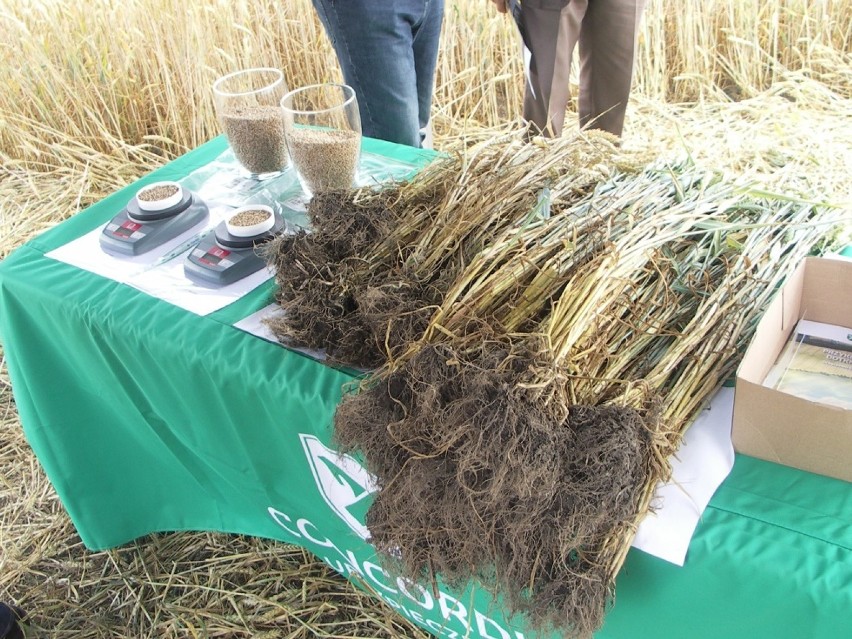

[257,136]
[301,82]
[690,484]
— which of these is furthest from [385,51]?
[301,82]

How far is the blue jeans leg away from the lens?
1736 mm

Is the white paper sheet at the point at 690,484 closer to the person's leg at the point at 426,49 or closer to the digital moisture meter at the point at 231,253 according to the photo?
the digital moisture meter at the point at 231,253

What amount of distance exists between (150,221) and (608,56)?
1795 mm

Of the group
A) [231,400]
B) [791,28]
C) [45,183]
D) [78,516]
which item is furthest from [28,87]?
[791,28]

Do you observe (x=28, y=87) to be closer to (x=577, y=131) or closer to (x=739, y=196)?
(x=577, y=131)

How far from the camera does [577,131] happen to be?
1.23 meters

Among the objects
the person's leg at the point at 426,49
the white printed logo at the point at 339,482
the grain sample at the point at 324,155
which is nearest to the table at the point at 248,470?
the white printed logo at the point at 339,482

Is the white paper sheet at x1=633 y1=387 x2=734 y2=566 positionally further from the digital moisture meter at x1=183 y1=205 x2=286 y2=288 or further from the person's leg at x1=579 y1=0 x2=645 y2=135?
the person's leg at x1=579 y1=0 x2=645 y2=135

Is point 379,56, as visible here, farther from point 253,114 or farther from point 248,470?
point 248,470

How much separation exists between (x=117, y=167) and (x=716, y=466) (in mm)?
2938

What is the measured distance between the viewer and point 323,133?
4.07 feet

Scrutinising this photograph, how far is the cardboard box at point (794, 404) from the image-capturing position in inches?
28.0

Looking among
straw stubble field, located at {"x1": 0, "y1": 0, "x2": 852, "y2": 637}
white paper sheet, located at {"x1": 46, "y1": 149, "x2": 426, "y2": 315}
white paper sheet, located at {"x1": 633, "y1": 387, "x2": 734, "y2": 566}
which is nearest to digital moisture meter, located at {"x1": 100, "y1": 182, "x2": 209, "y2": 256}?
white paper sheet, located at {"x1": 46, "y1": 149, "x2": 426, "y2": 315}

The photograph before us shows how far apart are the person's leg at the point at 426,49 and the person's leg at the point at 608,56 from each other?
57cm
